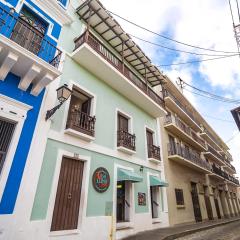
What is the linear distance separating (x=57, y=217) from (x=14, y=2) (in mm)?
7603

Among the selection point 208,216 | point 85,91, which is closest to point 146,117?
point 85,91

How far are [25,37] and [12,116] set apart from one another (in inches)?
116

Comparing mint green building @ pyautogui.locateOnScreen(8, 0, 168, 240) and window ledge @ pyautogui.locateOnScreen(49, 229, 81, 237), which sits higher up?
mint green building @ pyautogui.locateOnScreen(8, 0, 168, 240)

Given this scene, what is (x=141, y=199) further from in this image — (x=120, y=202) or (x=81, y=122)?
(x=81, y=122)

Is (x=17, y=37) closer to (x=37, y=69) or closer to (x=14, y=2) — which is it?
(x=14, y=2)

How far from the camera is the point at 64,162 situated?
6324 millimetres

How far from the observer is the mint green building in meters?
5.45

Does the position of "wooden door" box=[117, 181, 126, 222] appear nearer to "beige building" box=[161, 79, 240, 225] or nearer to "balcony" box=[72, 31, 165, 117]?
"beige building" box=[161, 79, 240, 225]

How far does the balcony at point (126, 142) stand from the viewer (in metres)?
8.45

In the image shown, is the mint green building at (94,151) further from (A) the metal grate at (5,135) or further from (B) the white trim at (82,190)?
(A) the metal grate at (5,135)

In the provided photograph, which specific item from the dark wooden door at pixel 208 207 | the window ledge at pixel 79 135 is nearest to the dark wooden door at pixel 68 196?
the window ledge at pixel 79 135

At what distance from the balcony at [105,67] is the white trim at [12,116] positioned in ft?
12.0

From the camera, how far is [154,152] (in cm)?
1083

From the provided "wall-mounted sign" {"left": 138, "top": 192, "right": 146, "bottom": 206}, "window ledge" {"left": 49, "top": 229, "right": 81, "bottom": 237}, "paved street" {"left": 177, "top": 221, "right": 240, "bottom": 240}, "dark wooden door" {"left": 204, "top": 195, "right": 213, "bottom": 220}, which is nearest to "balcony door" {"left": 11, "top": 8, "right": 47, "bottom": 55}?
"window ledge" {"left": 49, "top": 229, "right": 81, "bottom": 237}
